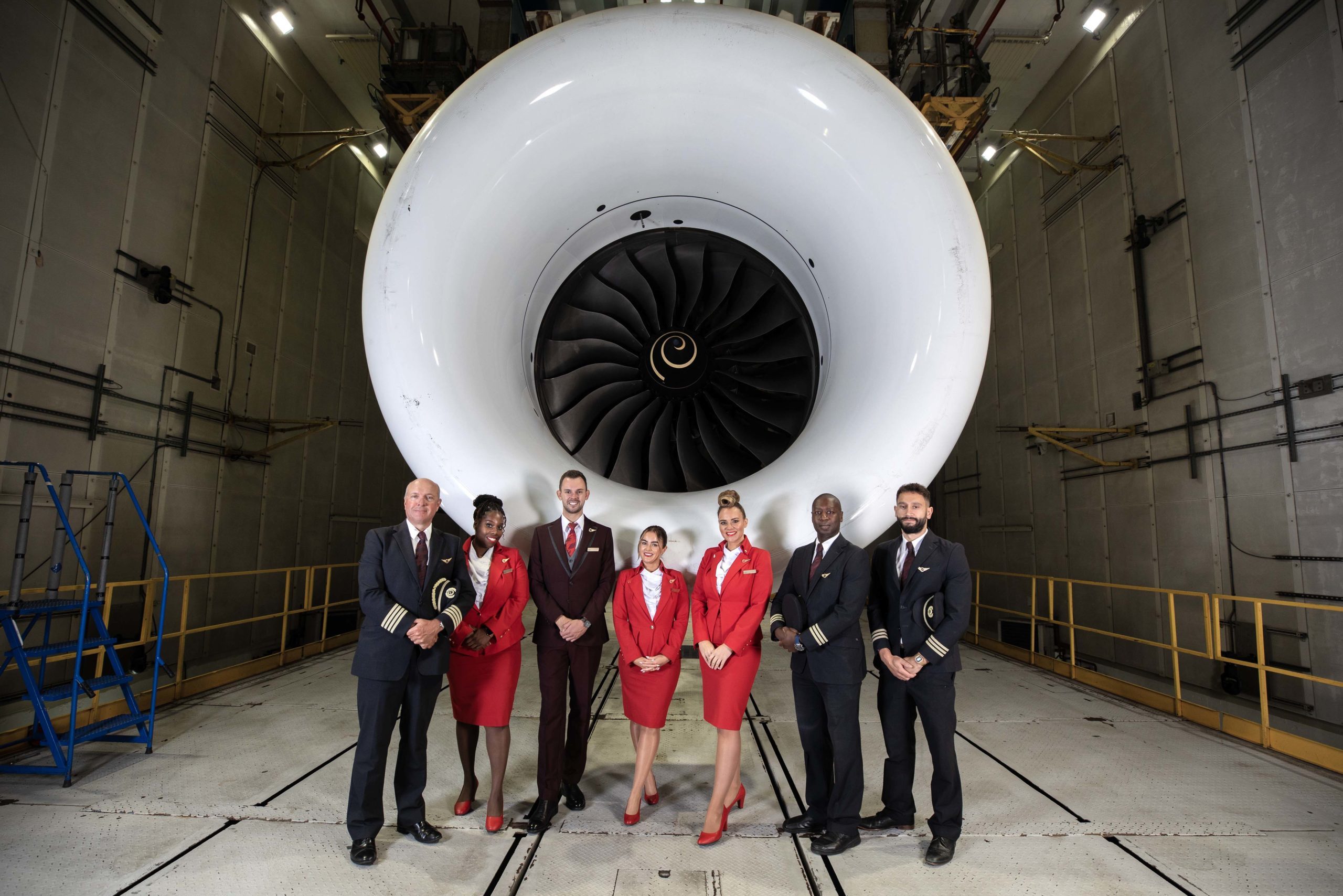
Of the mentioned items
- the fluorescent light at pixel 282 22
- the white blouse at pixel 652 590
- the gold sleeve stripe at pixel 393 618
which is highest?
the fluorescent light at pixel 282 22

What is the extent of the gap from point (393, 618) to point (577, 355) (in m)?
1.26

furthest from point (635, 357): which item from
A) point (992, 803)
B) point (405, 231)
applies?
point (992, 803)

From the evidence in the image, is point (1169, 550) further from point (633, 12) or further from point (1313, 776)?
point (633, 12)

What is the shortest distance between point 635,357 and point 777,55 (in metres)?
1.32

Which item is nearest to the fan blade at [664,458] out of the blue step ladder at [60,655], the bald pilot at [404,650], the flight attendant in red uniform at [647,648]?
the flight attendant in red uniform at [647,648]

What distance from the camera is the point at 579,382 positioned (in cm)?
280

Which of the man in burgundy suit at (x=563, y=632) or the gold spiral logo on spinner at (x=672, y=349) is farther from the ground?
the gold spiral logo on spinner at (x=672, y=349)

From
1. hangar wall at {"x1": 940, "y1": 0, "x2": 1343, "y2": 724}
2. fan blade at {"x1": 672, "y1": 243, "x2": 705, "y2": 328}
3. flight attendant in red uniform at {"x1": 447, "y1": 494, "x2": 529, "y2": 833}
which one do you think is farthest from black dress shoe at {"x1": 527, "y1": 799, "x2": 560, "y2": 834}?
hangar wall at {"x1": 940, "y1": 0, "x2": 1343, "y2": 724}

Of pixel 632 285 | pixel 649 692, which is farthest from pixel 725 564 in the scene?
pixel 632 285

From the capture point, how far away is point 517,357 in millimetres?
2361

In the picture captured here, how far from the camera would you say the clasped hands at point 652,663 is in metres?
2.43

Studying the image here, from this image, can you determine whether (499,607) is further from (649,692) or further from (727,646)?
(727,646)

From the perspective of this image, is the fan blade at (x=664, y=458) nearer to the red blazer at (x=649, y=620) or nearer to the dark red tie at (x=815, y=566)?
the red blazer at (x=649, y=620)

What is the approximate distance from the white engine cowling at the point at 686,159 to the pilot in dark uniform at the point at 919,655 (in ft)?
1.31
